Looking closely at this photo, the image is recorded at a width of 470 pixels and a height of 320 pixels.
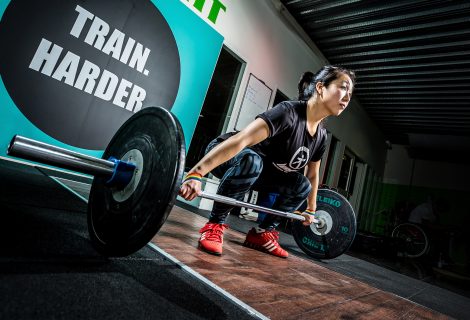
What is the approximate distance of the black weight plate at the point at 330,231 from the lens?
219 cm

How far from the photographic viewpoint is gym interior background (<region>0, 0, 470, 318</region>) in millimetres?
3758

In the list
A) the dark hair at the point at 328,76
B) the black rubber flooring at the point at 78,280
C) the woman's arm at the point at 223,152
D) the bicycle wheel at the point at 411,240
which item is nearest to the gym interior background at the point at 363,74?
the bicycle wheel at the point at 411,240

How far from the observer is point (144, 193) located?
2.95 feet

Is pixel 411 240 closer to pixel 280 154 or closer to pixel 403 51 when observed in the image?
pixel 403 51

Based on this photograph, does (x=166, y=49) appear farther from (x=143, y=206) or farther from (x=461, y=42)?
(x=461, y=42)

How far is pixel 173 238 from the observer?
1.56 meters

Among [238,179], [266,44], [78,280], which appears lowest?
[78,280]

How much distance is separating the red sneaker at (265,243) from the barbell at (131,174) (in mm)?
877

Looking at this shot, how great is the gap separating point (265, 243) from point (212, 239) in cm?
55

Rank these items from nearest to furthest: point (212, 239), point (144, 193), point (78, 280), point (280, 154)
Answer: point (78, 280), point (144, 193), point (212, 239), point (280, 154)

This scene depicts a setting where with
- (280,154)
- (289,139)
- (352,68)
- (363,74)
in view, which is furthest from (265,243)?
(363,74)

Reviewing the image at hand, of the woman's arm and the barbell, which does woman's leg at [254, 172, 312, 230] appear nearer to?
the woman's arm

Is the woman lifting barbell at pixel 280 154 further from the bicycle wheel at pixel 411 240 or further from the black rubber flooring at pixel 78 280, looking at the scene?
the bicycle wheel at pixel 411 240

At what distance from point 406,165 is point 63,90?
10809mm
